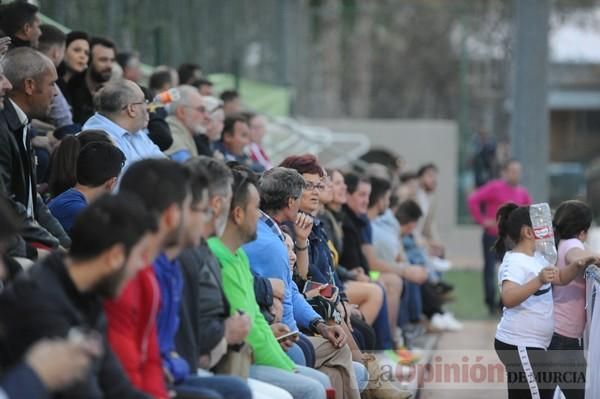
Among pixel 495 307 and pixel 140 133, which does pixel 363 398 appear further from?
pixel 495 307

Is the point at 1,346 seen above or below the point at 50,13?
below

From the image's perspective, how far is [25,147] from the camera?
7.62 metres

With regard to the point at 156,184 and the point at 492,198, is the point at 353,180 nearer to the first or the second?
the point at 492,198

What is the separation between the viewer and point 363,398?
872cm

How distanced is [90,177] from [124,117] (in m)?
1.17

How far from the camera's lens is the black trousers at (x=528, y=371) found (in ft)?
27.6

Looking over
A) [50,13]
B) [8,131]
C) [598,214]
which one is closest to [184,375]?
[8,131]

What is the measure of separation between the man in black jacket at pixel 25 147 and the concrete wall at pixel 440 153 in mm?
17659

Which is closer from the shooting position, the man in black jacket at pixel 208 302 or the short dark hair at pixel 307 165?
the man in black jacket at pixel 208 302

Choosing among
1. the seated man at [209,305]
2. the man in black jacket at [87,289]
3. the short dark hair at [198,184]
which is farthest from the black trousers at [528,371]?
the man in black jacket at [87,289]

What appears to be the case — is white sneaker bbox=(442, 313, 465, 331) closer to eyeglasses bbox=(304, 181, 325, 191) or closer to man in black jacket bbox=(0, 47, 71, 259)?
eyeglasses bbox=(304, 181, 325, 191)

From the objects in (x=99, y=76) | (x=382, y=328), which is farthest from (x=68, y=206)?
(x=382, y=328)

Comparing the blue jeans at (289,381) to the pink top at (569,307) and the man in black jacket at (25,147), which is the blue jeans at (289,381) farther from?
the pink top at (569,307)

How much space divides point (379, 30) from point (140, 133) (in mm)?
30937
